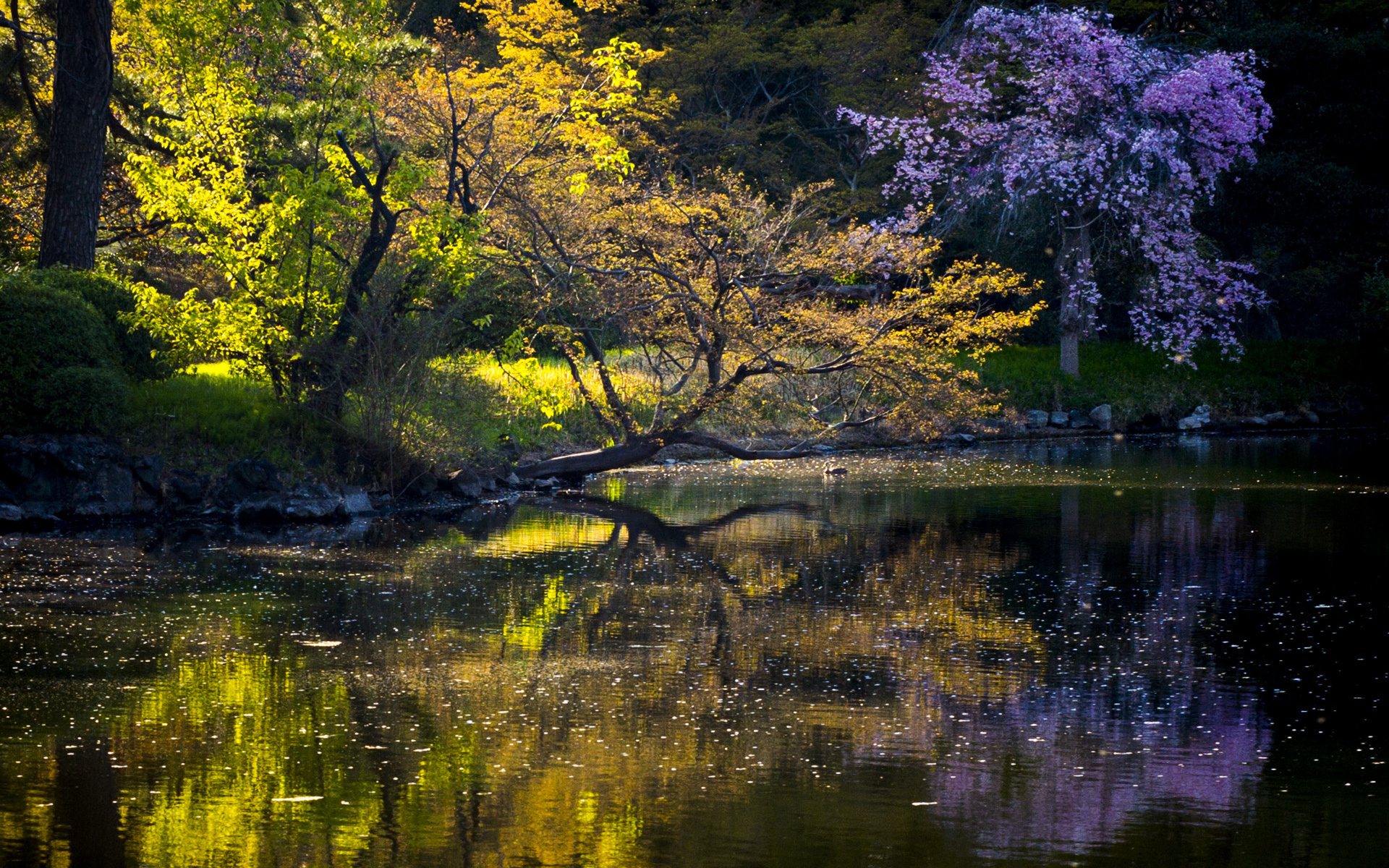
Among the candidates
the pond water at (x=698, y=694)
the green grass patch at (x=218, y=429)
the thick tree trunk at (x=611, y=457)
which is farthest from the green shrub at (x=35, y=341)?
the thick tree trunk at (x=611, y=457)

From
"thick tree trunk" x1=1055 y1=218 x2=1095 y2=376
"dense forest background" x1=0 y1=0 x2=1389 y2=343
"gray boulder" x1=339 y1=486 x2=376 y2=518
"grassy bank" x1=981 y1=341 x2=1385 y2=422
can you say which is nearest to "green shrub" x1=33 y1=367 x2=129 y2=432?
"gray boulder" x1=339 y1=486 x2=376 y2=518

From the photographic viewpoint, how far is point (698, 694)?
809cm

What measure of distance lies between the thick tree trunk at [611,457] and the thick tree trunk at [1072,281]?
37.1 ft

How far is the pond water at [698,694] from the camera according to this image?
5.89 metres

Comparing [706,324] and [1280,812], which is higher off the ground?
[706,324]

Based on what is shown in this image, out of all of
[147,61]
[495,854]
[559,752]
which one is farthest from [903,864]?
→ [147,61]

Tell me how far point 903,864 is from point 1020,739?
6.08 feet

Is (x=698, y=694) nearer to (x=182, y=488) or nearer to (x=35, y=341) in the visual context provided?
(x=182, y=488)

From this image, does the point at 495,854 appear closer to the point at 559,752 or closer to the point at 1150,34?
the point at 559,752

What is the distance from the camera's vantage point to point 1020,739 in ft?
23.6

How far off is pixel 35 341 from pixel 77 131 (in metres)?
4.06

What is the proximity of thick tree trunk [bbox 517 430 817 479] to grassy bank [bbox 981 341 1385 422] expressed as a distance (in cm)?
956

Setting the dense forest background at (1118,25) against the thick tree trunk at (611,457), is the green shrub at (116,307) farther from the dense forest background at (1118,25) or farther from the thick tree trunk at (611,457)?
the dense forest background at (1118,25)

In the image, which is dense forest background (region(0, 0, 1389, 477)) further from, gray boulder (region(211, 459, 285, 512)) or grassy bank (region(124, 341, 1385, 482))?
gray boulder (region(211, 459, 285, 512))
